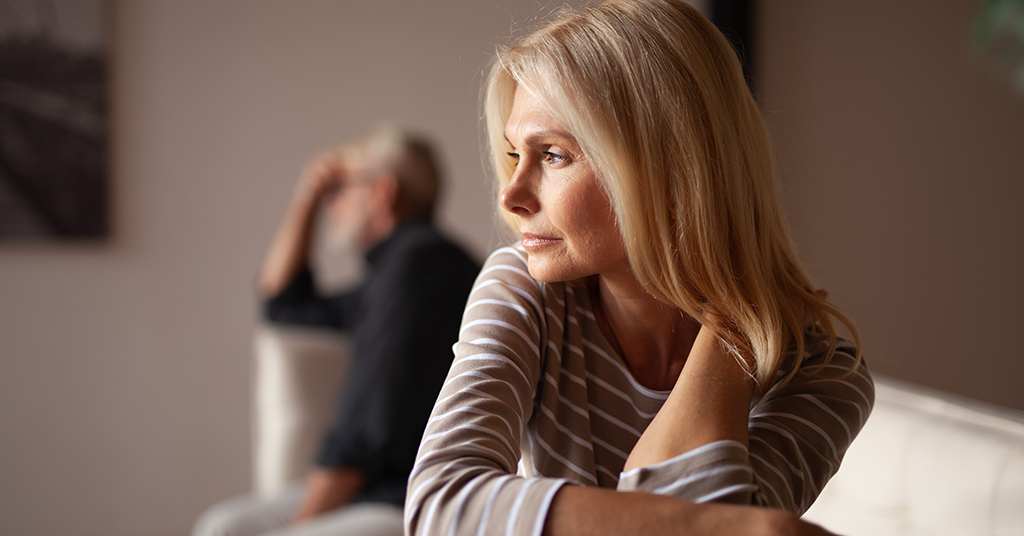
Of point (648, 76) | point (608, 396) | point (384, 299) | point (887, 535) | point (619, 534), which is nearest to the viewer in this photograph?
point (619, 534)

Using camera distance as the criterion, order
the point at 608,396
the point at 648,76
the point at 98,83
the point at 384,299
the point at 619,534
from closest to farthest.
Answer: the point at 619,534
the point at 648,76
the point at 608,396
the point at 384,299
the point at 98,83

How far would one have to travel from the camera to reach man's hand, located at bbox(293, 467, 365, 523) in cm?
205

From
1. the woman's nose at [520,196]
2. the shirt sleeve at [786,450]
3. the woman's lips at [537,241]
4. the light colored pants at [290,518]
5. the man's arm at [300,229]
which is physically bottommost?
the light colored pants at [290,518]

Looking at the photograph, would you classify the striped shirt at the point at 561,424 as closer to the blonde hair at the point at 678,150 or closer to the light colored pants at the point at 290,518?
the blonde hair at the point at 678,150

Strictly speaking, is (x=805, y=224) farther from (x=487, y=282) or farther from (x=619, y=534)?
(x=619, y=534)

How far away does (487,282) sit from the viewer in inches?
34.2

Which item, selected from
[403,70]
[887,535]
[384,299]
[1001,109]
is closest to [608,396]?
[887,535]

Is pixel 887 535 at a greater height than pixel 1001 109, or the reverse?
pixel 1001 109

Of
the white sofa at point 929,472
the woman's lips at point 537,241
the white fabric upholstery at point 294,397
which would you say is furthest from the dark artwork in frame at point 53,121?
the woman's lips at point 537,241

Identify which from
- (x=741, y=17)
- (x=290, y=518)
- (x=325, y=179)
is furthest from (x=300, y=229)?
(x=741, y=17)

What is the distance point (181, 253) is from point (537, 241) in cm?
258

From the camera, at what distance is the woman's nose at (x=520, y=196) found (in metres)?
0.78

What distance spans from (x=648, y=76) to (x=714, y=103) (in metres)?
0.06

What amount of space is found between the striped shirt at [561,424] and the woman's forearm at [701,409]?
15 mm
